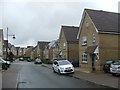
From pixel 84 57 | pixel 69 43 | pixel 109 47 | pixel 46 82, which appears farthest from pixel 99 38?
pixel 69 43

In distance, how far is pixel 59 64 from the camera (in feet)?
104

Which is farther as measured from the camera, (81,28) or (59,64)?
(81,28)

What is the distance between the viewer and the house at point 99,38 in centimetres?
3272

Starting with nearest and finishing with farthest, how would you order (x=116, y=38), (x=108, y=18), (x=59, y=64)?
(x=59, y=64)
(x=116, y=38)
(x=108, y=18)

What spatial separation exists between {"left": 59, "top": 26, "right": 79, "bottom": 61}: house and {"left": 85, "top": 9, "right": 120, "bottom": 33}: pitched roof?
50.9 ft

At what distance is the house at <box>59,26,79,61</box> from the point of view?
172ft

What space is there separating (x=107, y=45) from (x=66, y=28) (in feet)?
78.6

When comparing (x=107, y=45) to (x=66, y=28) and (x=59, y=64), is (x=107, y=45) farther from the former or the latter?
(x=66, y=28)

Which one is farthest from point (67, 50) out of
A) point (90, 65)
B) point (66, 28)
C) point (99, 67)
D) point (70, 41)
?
point (99, 67)

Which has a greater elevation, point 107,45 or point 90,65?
point 107,45

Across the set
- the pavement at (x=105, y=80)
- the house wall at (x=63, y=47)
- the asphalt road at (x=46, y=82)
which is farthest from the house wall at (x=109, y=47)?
the house wall at (x=63, y=47)

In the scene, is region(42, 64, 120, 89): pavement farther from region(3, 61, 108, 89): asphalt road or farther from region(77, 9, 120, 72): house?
region(77, 9, 120, 72): house

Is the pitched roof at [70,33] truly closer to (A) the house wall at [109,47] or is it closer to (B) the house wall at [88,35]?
(B) the house wall at [88,35]

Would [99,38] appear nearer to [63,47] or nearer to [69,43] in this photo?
[69,43]
